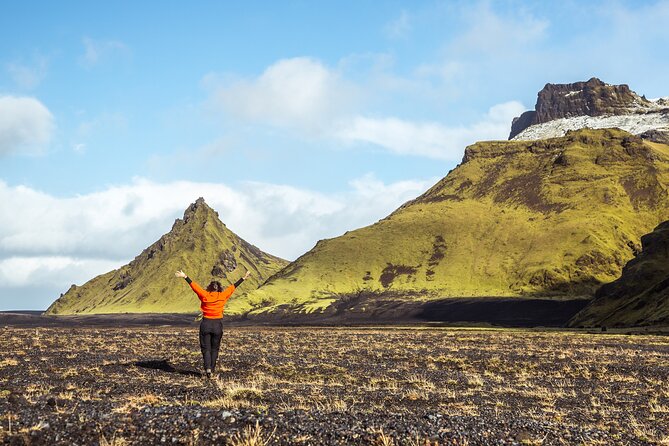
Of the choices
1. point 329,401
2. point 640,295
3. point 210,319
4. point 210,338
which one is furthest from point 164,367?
point 640,295

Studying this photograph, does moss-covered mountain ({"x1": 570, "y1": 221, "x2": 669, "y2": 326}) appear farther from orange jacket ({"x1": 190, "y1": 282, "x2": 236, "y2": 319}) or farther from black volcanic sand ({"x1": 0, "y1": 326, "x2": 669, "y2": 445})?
orange jacket ({"x1": 190, "y1": 282, "x2": 236, "y2": 319})

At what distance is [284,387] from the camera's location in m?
19.5

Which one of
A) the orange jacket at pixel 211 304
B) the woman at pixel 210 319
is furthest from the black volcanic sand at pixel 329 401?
the orange jacket at pixel 211 304

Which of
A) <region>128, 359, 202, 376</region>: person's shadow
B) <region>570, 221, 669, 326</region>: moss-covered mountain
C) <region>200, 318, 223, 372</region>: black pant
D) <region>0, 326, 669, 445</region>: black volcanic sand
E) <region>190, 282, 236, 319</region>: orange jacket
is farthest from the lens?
<region>570, 221, 669, 326</region>: moss-covered mountain

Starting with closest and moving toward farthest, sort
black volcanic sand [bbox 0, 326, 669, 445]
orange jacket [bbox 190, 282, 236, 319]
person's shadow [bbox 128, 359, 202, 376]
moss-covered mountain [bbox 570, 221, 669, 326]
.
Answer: black volcanic sand [bbox 0, 326, 669, 445], orange jacket [bbox 190, 282, 236, 319], person's shadow [bbox 128, 359, 202, 376], moss-covered mountain [bbox 570, 221, 669, 326]

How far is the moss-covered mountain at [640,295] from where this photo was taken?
292ft

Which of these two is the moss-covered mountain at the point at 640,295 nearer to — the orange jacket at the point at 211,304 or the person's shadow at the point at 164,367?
the person's shadow at the point at 164,367

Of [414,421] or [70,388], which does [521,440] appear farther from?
[70,388]

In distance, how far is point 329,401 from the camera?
1617 cm

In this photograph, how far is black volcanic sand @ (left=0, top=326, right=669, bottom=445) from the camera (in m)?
11.1

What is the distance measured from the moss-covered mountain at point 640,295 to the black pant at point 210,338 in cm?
7712

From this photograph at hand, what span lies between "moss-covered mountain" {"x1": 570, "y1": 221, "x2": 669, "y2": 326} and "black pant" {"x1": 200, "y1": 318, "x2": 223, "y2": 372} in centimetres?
7712

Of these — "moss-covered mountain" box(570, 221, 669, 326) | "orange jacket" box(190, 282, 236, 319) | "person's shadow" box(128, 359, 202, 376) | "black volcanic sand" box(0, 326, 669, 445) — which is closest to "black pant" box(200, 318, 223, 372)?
"orange jacket" box(190, 282, 236, 319)

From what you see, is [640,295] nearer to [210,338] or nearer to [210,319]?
[210,338]
